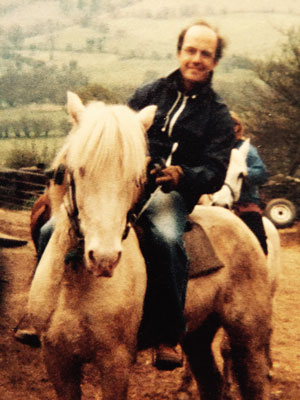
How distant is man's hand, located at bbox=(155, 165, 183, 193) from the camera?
3035mm

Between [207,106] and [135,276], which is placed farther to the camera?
[207,106]

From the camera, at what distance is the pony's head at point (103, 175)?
94.3 inches

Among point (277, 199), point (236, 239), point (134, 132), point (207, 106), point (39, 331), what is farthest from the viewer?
point (277, 199)

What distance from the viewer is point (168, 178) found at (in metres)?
3.05

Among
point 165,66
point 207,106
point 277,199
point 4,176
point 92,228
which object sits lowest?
point 277,199

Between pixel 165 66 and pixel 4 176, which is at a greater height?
pixel 165 66

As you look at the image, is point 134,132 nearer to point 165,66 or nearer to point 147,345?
point 147,345

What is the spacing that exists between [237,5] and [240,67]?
3.66 metres

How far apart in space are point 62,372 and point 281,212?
46.2 ft

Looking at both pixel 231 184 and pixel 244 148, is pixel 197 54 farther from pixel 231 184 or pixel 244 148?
pixel 244 148

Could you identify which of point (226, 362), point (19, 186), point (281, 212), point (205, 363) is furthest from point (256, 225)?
point (281, 212)

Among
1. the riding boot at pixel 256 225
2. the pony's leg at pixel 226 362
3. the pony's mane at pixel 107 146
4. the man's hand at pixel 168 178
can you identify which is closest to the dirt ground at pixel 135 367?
the pony's leg at pixel 226 362

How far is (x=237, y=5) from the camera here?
81.4 feet

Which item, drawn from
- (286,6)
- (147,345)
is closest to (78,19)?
(286,6)
